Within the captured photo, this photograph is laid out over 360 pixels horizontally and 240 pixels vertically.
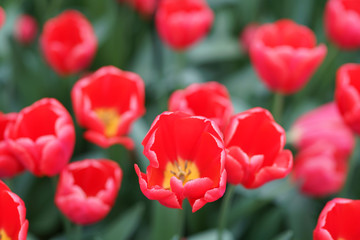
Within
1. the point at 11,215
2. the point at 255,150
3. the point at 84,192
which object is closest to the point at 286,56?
the point at 255,150

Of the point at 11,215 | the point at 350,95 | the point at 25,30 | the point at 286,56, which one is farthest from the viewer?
the point at 25,30

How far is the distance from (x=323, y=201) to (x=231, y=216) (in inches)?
9.0

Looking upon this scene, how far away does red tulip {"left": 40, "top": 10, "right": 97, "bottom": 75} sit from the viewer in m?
0.89

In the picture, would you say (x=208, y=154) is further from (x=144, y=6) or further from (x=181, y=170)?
(x=144, y=6)

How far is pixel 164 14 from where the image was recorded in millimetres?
955

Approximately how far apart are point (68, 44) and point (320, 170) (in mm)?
572

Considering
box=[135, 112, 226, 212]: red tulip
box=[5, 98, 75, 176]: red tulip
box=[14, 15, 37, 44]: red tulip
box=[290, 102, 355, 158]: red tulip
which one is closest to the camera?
box=[135, 112, 226, 212]: red tulip

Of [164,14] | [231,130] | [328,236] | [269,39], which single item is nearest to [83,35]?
[164,14]

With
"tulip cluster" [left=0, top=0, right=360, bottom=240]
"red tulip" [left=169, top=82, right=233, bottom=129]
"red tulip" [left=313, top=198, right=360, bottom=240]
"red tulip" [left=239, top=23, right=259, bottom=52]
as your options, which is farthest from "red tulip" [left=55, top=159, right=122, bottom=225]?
"red tulip" [left=239, top=23, right=259, bottom=52]

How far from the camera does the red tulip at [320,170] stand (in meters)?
0.84

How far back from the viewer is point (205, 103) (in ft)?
2.14

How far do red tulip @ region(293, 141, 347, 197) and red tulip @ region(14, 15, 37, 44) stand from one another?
732mm

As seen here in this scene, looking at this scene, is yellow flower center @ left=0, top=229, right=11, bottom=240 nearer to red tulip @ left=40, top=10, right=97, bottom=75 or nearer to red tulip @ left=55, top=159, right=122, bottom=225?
red tulip @ left=55, top=159, right=122, bottom=225

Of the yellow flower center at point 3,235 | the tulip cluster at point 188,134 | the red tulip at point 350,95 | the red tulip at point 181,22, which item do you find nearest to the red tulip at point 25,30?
the tulip cluster at point 188,134
